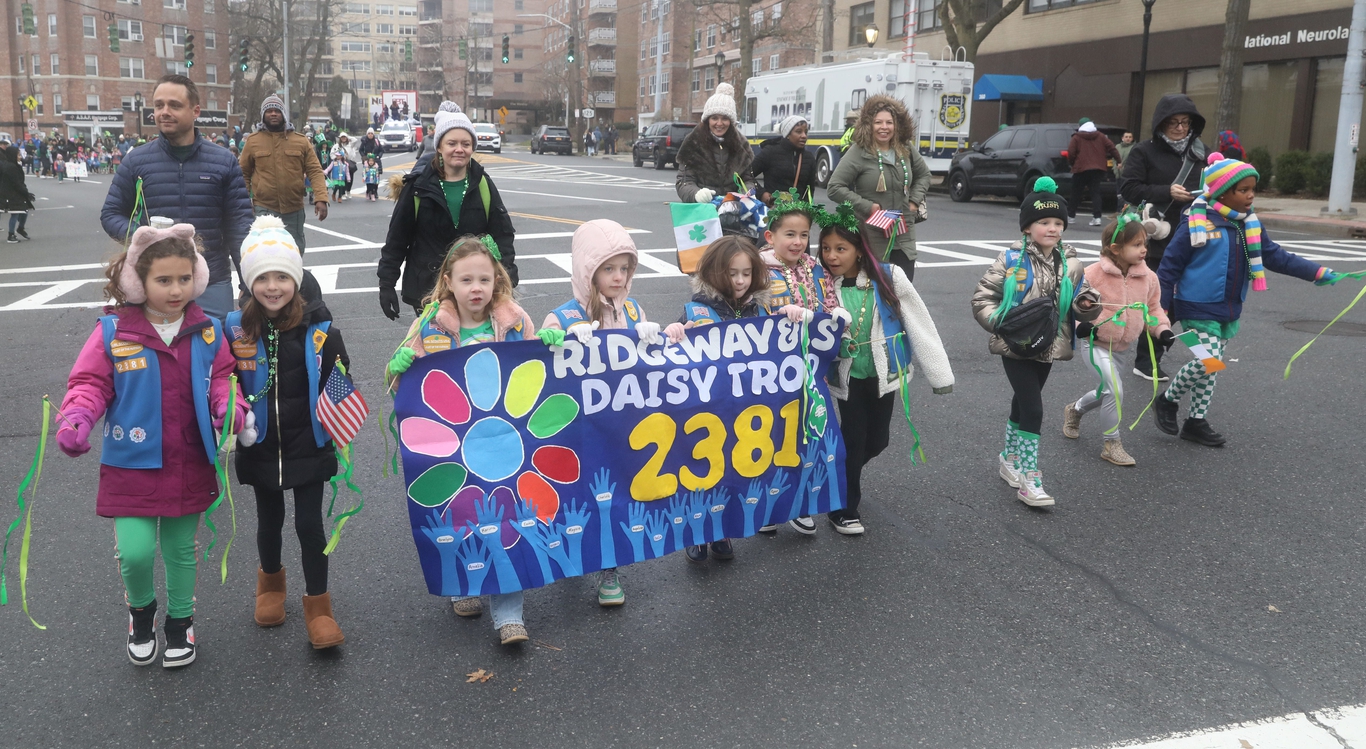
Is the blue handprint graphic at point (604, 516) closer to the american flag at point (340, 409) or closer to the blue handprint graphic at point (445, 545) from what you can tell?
the blue handprint graphic at point (445, 545)

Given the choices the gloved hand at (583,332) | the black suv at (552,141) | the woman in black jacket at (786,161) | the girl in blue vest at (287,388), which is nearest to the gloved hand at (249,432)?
the girl in blue vest at (287,388)

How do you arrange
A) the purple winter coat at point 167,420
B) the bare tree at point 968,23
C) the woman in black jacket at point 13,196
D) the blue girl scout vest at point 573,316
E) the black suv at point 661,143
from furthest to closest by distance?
the black suv at point 661,143
the bare tree at point 968,23
the woman in black jacket at point 13,196
the blue girl scout vest at point 573,316
the purple winter coat at point 167,420

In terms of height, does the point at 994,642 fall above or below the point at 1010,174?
below

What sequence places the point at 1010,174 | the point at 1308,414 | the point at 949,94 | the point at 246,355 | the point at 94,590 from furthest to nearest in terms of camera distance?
the point at 949,94 → the point at 1010,174 → the point at 1308,414 → the point at 94,590 → the point at 246,355

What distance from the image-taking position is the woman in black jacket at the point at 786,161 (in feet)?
27.3

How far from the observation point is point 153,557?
3.45 m

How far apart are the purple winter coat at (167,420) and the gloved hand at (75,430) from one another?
135 mm

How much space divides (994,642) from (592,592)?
1561mm

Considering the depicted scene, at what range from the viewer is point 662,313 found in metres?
10.0

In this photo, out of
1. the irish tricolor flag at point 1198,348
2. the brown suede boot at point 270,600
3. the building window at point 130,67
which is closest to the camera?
the brown suede boot at point 270,600

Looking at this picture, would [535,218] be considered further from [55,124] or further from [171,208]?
[55,124]

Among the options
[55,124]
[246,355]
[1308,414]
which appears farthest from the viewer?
[55,124]

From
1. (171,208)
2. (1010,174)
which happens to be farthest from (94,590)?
(1010,174)

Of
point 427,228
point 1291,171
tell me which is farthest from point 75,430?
point 1291,171
